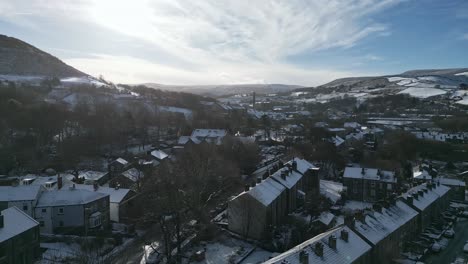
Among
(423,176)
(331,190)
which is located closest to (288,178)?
(331,190)

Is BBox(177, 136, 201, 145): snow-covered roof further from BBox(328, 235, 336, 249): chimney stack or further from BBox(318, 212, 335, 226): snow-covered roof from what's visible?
BBox(328, 235, 336, 249): chimney stack

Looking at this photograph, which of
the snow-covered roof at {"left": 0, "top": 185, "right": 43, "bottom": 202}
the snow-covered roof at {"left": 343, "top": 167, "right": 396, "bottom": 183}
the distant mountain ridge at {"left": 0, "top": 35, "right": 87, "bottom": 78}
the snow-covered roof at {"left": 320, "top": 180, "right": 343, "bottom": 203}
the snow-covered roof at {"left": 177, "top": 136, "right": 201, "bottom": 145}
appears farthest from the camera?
the distant mountain ridge at {"left": 0, "top": 35, "right": 87, "bottom": 78}

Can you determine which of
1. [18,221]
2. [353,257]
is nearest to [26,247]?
[18,221]

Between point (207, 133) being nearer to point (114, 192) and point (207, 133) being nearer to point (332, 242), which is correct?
point (114, 192)

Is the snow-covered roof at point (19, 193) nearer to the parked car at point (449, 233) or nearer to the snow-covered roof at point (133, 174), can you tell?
the snow-covered roof at point (133, 174)

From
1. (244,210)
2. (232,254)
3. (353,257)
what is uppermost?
(353,257)

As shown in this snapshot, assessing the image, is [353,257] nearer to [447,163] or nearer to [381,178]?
[381,178]

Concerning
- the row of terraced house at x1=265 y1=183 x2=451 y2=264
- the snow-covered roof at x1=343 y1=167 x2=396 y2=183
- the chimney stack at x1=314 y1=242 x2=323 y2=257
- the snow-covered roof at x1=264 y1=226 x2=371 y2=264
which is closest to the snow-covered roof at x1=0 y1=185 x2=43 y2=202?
the snow-covered roof at x1=264 y1=226 x2=371 y2=264
